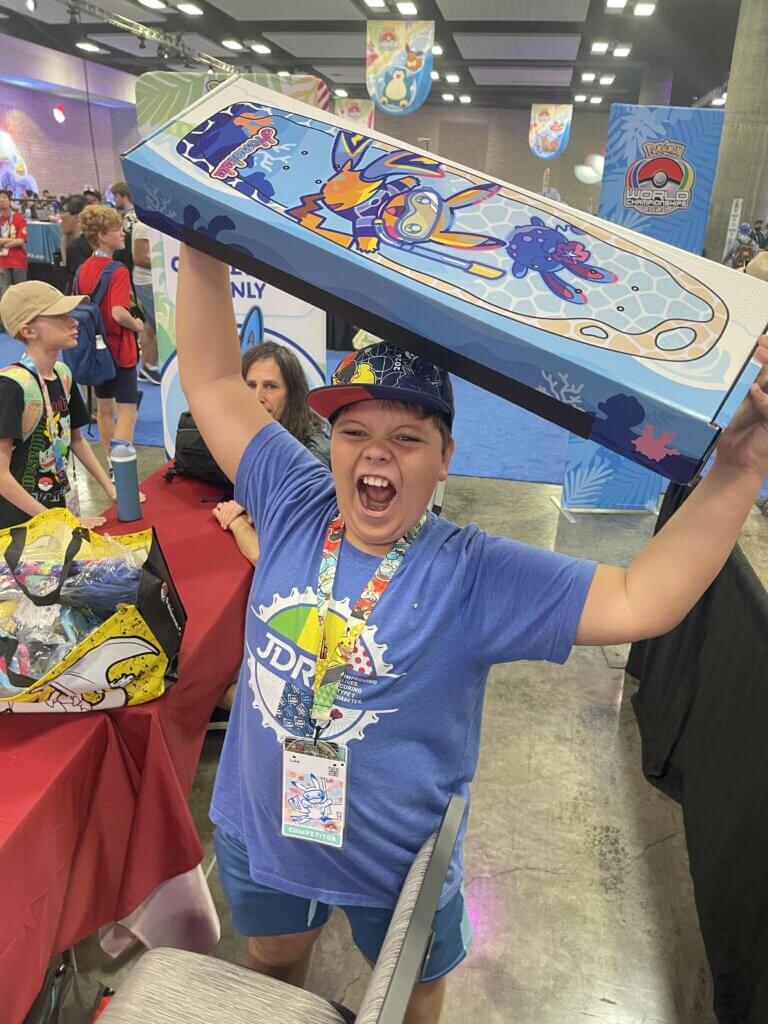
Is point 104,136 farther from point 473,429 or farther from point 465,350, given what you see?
point 465,350

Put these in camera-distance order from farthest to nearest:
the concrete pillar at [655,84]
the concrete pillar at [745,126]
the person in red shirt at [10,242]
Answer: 1. the concrete pillar at [655,84]
2. the person in red shirt at [10,242]
3. the concrete pillar at [745,126]

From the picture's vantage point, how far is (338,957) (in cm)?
188

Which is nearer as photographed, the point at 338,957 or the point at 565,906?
the point at 338,957

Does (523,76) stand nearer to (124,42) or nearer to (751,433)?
(124,42)

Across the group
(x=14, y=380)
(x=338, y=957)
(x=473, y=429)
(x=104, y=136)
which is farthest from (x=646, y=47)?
(x=338, y=957)

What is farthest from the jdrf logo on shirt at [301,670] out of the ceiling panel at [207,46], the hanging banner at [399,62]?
the ceiling panel at [207,46]

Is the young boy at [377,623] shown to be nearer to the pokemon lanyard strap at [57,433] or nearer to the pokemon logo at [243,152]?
the pokemon logo at [243,152]

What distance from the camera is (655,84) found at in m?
15.0

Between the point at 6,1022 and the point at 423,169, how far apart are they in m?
1.42

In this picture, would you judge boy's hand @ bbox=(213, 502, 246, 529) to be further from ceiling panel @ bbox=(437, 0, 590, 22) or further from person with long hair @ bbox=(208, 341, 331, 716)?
ceiling panel @ bbox=(437, 0, 590, 22)

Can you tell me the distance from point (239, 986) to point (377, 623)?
553 mm

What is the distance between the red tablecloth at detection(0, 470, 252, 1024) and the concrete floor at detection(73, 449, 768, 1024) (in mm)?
563

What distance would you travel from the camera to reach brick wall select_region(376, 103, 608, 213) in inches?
821

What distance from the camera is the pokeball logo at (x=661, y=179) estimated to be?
155 inches
